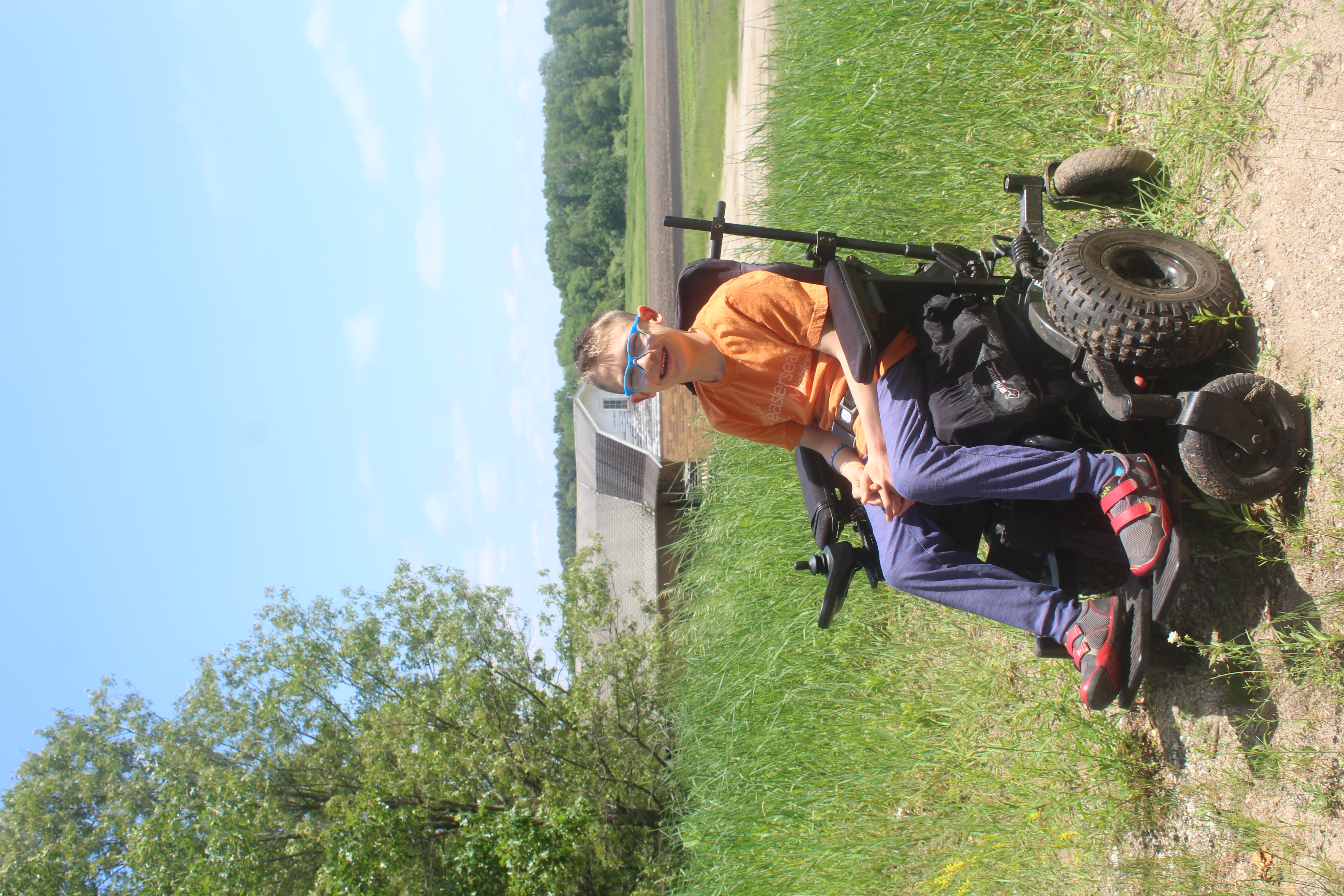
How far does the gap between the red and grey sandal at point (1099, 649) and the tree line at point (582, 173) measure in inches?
1343

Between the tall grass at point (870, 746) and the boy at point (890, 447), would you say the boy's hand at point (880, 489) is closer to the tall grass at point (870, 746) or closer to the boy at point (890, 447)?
the boy at point (890, 447)

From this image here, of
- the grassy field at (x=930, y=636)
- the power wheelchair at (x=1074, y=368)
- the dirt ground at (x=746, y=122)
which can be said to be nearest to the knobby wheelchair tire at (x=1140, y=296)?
the power wheelchair at (x=1074, y=368)

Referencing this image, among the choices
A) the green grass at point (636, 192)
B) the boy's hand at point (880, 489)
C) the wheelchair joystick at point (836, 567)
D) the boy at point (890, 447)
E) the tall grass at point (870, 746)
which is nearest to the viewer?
the boy at point (890, 447)

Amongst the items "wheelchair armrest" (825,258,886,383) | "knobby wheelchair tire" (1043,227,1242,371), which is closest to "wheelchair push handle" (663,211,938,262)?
"wheelchair armrest" (825,258,886,383)

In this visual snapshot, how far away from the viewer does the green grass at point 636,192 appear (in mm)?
29219

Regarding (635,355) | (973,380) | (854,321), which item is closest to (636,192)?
(635,355)

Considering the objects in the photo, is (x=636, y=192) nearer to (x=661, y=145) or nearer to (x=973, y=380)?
(x=661, y=145)

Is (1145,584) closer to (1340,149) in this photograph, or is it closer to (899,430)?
(899,430)

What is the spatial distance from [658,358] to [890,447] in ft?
3.07

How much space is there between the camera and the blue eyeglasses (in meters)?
2.99

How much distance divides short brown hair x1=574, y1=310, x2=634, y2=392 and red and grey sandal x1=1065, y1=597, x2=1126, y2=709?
187 cm

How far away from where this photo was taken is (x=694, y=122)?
20438 mm

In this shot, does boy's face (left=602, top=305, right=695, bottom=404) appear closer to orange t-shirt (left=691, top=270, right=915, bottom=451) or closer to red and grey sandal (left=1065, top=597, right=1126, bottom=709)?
orange t-shirt (left=691, top=270, right=915, bottom=451)

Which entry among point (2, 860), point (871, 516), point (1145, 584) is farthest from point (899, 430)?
point (2, 860)
